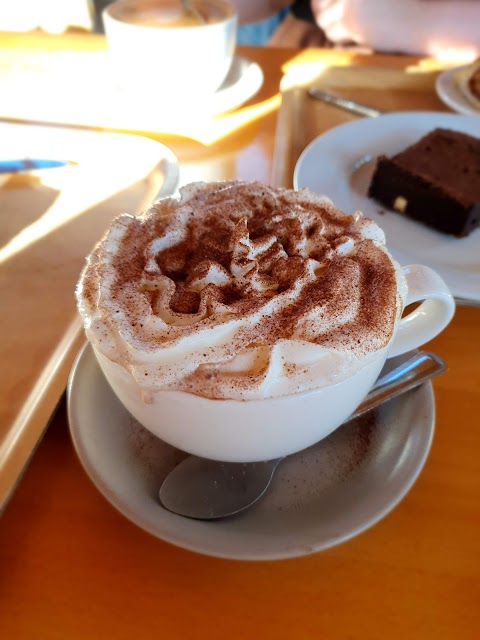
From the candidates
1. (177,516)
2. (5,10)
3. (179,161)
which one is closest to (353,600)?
(177,516)

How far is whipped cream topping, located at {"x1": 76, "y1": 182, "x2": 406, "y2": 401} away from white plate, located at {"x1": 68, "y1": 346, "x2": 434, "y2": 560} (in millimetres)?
129

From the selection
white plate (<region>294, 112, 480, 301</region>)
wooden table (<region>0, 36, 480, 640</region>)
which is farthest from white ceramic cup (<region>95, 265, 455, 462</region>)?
white plate (<region>294, 112, 480, 301</region>)

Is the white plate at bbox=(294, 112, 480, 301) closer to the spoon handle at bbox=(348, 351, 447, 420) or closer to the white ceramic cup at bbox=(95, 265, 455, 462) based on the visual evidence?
the spoon handle at bbox=(348, 351, 447, 420)

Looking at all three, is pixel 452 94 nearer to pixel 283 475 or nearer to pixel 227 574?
pixel 283 475

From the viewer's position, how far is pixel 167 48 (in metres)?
1.19

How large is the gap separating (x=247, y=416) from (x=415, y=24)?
1975 millimetres

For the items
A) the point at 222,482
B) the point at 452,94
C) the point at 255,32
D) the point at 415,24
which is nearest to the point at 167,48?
the point at 452,94

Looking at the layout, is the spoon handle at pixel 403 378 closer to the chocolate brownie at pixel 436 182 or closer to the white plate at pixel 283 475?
the white plate at pixel 283 475

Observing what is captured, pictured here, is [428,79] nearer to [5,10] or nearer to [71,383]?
[71,383]

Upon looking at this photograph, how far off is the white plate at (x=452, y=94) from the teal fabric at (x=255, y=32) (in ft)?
4.83

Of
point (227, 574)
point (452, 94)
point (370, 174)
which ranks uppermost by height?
point (452, 94)

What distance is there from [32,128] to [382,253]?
979 mm

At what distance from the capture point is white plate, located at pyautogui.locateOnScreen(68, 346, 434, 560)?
504 mm

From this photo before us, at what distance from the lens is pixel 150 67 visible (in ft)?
4.05
